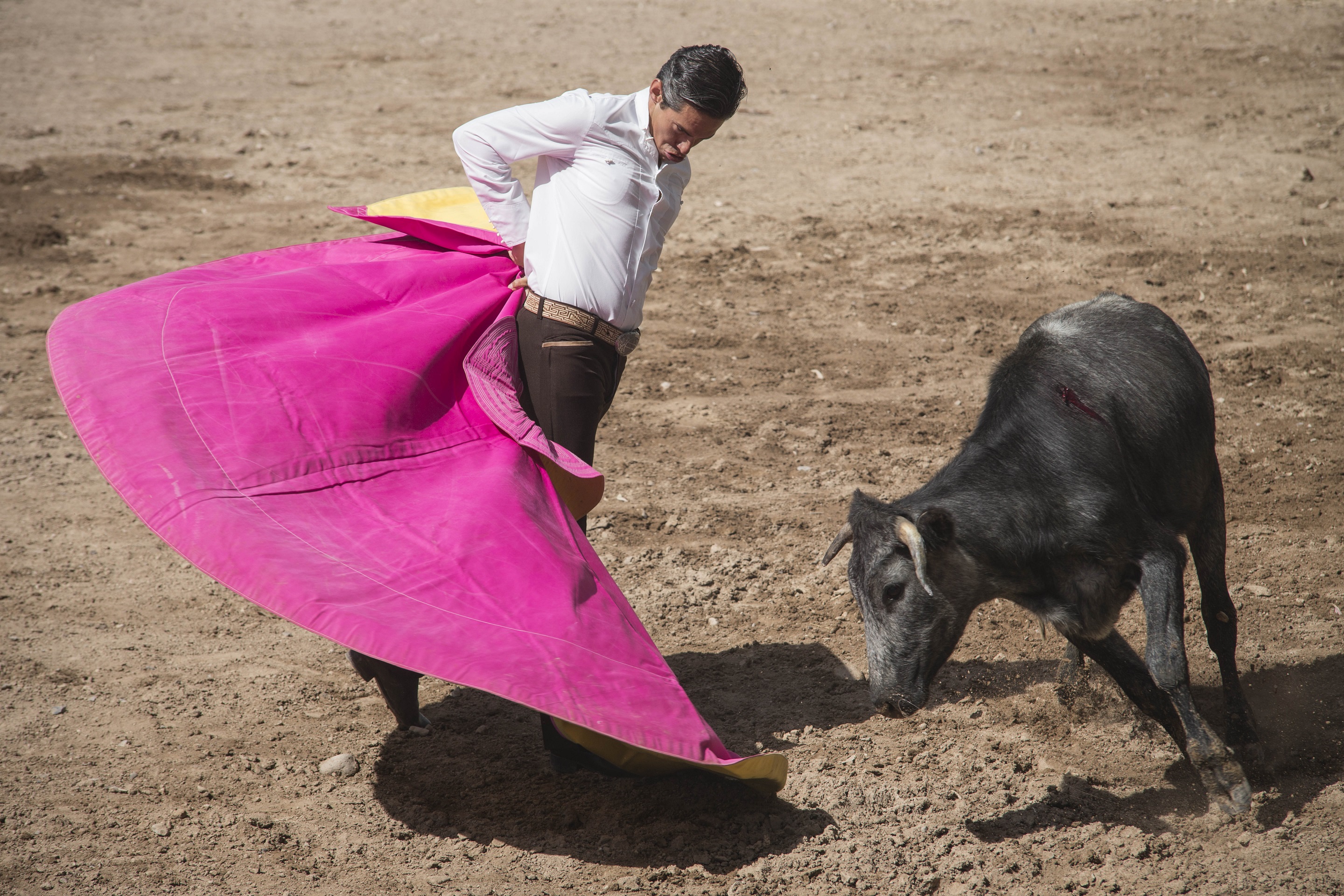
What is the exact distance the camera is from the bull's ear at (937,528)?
11.2 ft

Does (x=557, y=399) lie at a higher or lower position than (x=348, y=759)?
higher

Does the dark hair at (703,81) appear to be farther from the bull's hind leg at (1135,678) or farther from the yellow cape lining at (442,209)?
the bull's hind leg at (1135,678)

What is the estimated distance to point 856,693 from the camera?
176 inches

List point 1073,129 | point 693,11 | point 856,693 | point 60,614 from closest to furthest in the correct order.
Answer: point 856,693, point 60,614, point 1073,129, point 693,11

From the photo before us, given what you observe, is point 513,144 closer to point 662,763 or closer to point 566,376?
point 566,376

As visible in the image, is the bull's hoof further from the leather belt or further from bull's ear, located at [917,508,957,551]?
the leather belt

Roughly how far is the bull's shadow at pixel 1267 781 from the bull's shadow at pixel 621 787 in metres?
0.78

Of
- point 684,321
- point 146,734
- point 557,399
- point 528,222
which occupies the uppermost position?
point 528,222

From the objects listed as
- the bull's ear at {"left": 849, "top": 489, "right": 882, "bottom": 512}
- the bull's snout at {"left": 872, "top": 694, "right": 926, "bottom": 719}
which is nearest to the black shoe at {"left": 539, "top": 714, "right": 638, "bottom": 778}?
the bull's snout at {"left": 872, "top": 694, "right": 926, "bottom": 719}

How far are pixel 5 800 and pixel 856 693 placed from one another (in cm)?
327

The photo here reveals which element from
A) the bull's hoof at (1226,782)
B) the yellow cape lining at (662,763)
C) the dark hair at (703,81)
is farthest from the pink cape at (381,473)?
the bull's hoof at (1226,782)

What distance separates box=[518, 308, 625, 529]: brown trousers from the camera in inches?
145

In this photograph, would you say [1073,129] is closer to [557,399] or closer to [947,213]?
[947,213]

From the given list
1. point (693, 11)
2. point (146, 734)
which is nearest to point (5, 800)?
point (146, 734)
